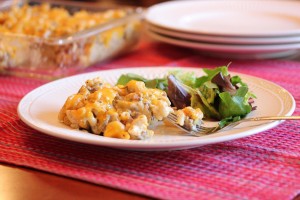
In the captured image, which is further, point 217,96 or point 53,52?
point 53,52

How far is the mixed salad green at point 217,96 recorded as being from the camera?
3.57ft

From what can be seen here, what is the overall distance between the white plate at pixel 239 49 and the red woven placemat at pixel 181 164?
1.59ft

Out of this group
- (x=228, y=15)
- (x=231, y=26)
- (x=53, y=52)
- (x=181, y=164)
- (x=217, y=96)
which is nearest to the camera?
(x=181, y=164)

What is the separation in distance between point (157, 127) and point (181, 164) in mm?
114

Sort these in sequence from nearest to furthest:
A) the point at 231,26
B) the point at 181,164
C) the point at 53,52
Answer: the point at 181,164
the point at 53,52
the point at 231,26

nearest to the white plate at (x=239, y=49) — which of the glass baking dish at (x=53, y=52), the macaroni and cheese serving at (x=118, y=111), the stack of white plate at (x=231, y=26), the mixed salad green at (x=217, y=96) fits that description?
the stack of white plate at (x=231, y=26)

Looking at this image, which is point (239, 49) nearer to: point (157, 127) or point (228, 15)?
point (228, 15)

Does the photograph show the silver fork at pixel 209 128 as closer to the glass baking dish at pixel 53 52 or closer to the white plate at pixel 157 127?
the white plate at pixel 157 127

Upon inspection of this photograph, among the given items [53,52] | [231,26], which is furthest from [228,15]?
[53,52]

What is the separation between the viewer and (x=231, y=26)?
1.84 metres

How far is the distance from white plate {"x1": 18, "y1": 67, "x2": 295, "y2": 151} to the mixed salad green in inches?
1.6

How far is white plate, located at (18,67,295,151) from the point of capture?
0.91 m

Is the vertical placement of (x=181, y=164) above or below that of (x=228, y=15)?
below

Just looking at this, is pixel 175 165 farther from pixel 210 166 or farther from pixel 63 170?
pixel 63 170
